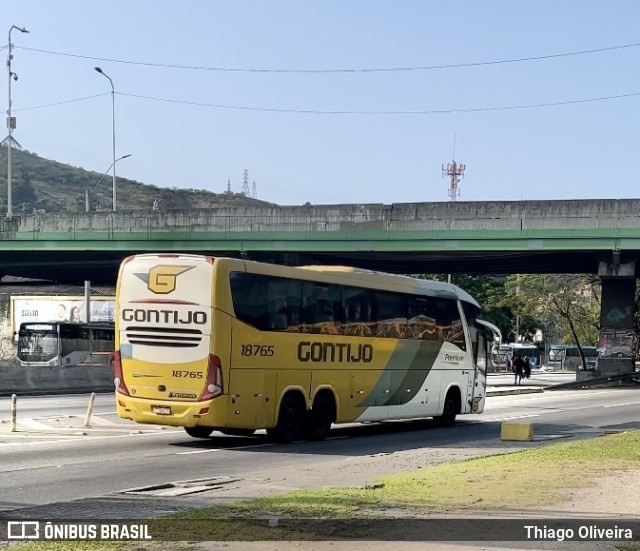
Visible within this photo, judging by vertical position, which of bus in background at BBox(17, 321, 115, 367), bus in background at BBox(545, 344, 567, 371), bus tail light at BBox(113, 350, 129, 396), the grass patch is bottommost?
bus in background at BBox(545, 344, 567, 371)

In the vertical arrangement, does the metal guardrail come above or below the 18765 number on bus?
below

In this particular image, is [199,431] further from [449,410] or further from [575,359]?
[575,359]

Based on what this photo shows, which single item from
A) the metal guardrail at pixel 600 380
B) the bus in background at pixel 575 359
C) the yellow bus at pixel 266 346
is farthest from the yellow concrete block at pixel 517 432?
the bus in background at pixel 575 359

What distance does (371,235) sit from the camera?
53125 mm

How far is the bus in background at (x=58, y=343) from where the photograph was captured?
5641cm

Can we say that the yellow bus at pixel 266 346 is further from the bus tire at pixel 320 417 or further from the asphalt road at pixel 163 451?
the asphalt road at pixel 163 451

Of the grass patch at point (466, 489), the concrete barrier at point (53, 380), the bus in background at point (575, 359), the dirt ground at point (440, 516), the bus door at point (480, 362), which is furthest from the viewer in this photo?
the bus in background at point (575, 359)

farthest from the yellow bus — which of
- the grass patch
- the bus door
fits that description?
the grass patch

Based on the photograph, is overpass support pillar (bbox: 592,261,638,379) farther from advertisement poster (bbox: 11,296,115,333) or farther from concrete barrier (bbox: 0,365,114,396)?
advertisement poster (bbox: 11,296,115,333)

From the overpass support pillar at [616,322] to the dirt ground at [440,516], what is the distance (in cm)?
3514

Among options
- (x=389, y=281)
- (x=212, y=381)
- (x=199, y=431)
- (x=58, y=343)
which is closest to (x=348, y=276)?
(x=389, y=281)

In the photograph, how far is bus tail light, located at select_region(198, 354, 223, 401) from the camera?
18.8m

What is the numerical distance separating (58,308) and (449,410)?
56.0m

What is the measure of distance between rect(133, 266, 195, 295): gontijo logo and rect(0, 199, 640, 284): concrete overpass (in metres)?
33.4
